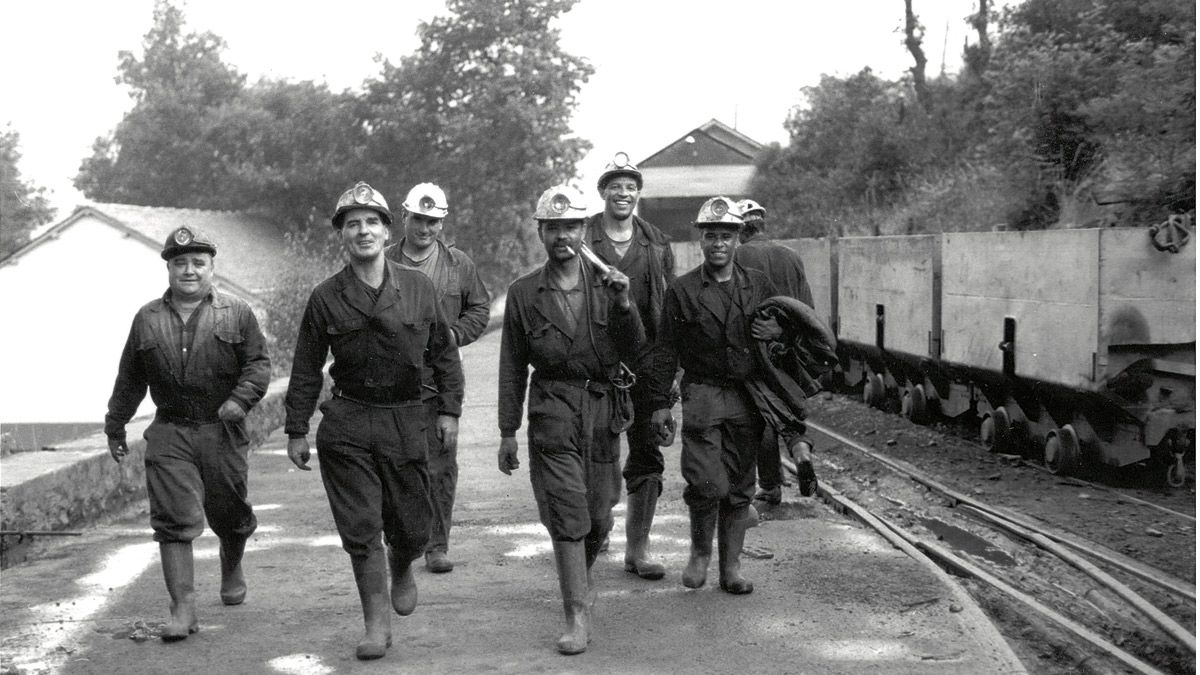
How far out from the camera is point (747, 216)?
9234 millimetres

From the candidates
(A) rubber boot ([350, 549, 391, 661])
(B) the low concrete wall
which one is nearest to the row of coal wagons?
(A) rubber boot ([350, 549, 391, 661])

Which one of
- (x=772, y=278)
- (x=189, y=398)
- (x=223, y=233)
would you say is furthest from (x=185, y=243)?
(x=223, y=233)

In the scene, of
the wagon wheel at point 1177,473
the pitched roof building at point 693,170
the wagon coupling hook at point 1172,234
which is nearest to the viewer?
the wagon coupling hook at point 1172,234

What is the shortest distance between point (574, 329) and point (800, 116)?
3409cm

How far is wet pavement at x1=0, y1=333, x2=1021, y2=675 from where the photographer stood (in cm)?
590

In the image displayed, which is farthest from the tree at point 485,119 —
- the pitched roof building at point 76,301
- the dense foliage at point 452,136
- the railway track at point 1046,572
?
the railway track at point 1046,572

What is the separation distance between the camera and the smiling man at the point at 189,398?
631 cm

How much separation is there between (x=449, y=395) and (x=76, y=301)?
127 feet

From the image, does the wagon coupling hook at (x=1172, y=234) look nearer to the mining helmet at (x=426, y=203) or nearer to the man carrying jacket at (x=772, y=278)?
the man carrying jacket at (x=772, y=278)

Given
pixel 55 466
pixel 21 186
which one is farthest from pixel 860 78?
pixel 55 466

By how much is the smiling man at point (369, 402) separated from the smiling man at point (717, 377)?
1.30m

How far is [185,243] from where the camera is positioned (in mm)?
6422

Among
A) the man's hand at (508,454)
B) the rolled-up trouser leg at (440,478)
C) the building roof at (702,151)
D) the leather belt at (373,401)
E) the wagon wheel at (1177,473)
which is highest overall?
the building roof at (702,151)

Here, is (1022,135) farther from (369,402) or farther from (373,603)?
(373,603)
